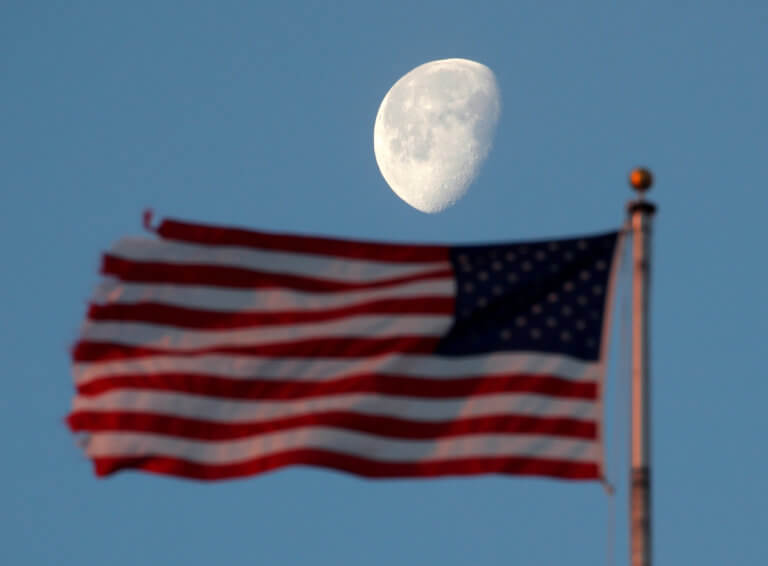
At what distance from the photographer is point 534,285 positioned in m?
19.4

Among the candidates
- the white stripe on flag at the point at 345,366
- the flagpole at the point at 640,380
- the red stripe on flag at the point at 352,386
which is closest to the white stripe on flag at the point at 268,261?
the white stripe on flag at the point at 345,366

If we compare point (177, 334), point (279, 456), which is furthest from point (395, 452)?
point (177, 334)

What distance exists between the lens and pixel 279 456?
19.3 meters

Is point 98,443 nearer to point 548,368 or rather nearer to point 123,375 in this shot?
point 123,375

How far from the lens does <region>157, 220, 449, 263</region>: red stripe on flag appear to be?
786 inches

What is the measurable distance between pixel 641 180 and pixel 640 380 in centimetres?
206

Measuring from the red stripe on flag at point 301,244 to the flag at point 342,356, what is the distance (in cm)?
2

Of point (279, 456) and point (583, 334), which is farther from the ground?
point (583, 334)

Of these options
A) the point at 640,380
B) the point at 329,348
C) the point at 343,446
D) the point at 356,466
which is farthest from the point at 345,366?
the point at 640,380

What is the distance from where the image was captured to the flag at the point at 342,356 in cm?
1886

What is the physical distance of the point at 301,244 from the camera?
66.3ft

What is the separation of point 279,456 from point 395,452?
1.21m

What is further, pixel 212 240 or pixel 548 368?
pixel 212 240

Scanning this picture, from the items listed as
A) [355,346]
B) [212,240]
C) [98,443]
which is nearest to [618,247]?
[355,346]
